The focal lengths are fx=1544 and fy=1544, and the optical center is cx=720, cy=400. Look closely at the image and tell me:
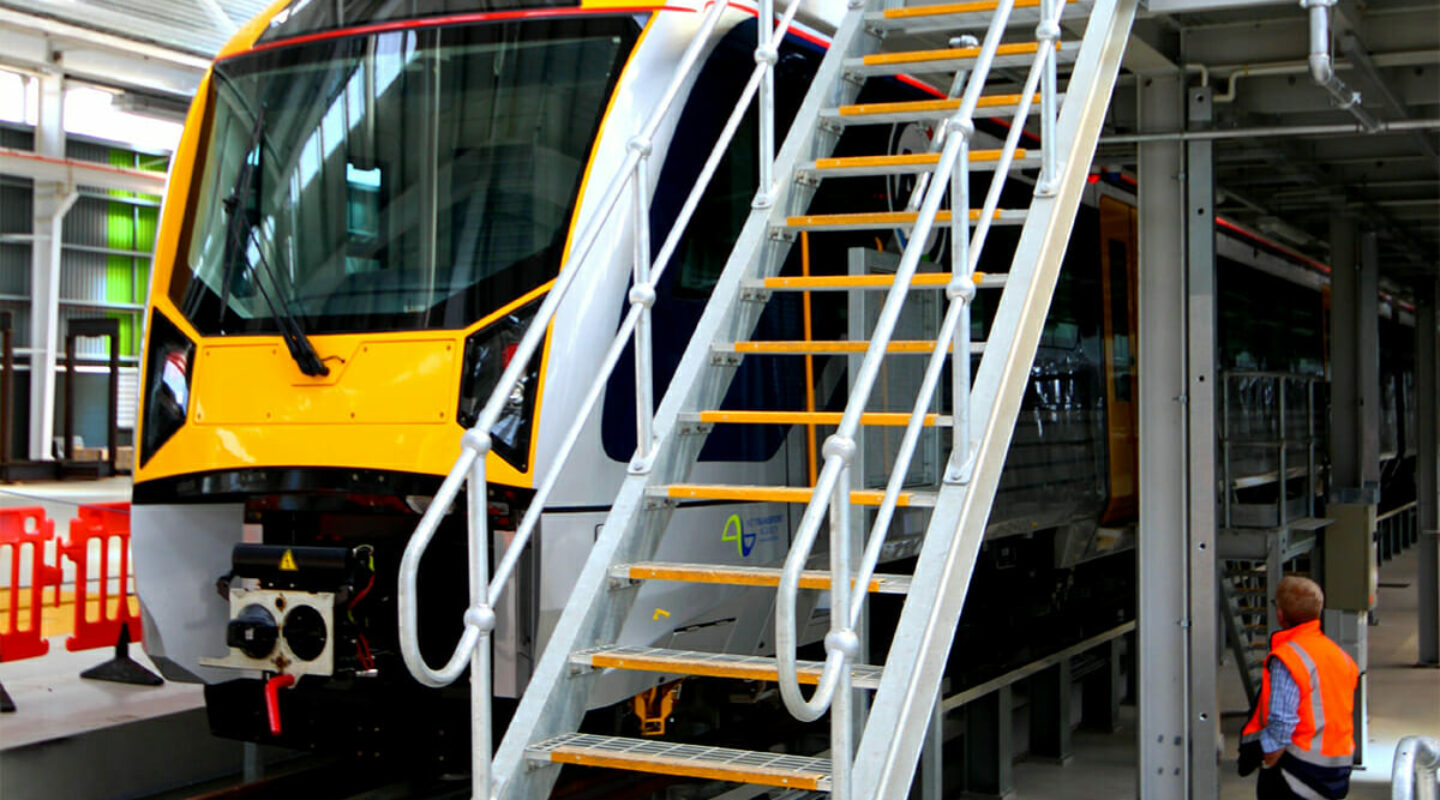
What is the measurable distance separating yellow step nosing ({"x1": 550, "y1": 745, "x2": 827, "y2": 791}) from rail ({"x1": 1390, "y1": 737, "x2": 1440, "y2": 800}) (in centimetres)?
159

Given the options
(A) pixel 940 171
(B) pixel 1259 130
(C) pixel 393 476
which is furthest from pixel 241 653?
(B) pixel 1259 130

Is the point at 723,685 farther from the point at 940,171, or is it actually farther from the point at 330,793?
the point at 940,171

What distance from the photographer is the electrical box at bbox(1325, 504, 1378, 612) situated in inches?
320

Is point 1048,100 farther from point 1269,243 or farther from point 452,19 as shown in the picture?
point 1269,243

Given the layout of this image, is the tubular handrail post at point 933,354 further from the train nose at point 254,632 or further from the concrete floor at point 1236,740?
the concrete floor at point 1236,740

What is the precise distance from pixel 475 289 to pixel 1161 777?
327 cm

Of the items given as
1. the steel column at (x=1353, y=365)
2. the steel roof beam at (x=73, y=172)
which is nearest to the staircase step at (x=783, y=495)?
the steel column at (x=1353, y=365)

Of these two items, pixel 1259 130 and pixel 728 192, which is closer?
pixel 728 192

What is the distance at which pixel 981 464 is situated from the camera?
156 inches

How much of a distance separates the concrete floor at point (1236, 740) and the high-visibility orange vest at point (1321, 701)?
2.07 metres

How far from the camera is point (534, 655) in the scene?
15.1ft

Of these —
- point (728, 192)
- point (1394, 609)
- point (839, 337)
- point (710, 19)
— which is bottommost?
point (1394, 609)

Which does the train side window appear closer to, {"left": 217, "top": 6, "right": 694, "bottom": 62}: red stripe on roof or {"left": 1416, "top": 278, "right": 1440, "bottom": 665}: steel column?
{"left": 1416, "top": 278, "right": 1440, "bottom": 665}: steel column

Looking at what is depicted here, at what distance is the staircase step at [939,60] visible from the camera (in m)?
4.93
